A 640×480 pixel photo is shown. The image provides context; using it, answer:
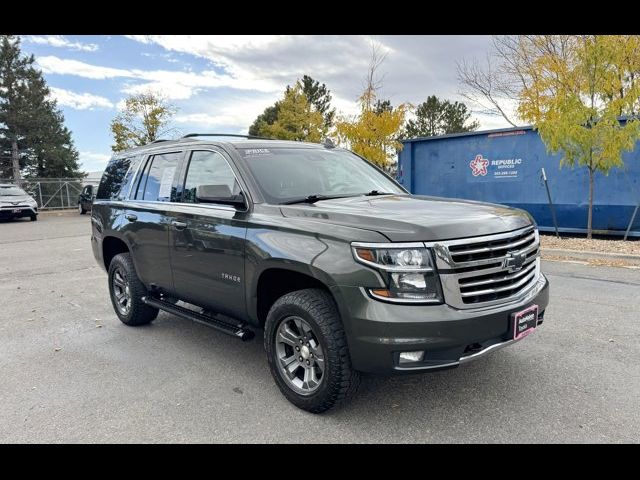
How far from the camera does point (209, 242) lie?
3842mm

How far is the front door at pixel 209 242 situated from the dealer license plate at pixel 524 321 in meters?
1.91

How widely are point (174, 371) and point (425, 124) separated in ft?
160

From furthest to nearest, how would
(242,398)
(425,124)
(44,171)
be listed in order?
(425,124)
(44,171)
(242,398)

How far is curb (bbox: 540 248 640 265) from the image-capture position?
823cm

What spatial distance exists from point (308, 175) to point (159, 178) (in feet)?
5.42

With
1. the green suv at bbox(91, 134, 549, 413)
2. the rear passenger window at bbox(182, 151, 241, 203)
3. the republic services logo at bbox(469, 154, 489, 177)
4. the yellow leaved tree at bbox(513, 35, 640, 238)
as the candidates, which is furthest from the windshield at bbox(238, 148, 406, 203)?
the republic services logo at bbox(469, 154, 489, 177)

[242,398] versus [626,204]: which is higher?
[626,204]

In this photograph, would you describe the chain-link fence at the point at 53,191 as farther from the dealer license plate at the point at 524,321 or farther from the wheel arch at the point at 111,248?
the dealer license plate at the point at 524,321

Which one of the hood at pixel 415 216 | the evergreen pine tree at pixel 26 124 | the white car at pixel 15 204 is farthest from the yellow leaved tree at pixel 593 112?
the evergreen pine tree at pixel 26 124

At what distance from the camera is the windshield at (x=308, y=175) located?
12.2ft
